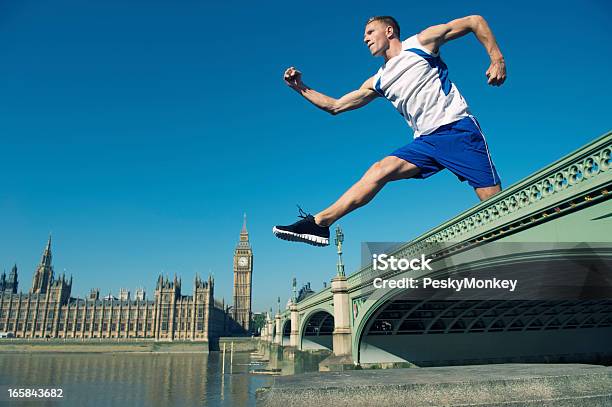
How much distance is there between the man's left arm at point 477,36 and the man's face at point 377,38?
16.3 inches

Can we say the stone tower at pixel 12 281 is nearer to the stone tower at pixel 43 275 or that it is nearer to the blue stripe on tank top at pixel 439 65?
the stone tower at pixel 43 275

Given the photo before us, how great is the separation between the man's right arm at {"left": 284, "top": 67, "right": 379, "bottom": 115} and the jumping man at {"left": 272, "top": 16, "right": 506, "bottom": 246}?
161mm

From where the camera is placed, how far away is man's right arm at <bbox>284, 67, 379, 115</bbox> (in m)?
4.97

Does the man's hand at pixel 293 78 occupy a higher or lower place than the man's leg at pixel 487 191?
higher

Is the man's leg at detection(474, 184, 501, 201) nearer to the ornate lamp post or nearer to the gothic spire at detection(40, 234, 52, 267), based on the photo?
the ornate lamp post

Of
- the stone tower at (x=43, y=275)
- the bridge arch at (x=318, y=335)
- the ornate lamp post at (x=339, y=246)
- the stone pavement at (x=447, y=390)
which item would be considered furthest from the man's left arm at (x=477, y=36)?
the stone tower at (x=43, y=275)

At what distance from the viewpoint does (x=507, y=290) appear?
49.5 feet

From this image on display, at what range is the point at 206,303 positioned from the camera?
361 feet

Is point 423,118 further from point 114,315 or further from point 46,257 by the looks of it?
point 46,257

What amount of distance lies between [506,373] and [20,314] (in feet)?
424

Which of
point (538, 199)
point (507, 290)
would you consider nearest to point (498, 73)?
point (538, 199)

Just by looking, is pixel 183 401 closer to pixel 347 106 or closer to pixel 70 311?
pixel 347 106

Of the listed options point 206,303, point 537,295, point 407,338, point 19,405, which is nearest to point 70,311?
point 206,303

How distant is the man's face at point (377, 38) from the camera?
15.4ft
